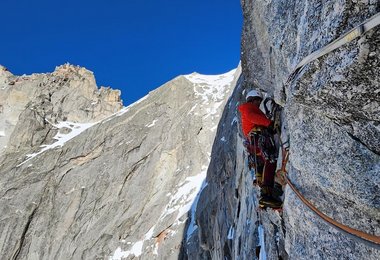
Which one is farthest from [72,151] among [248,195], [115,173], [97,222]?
[248,195]

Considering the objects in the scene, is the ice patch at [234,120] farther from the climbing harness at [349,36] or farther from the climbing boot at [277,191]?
the climbing harness at [349,36]

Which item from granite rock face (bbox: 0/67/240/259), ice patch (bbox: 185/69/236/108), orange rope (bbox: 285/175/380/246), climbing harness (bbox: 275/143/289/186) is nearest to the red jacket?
climbing harness (bbox: 275/143/289/186)

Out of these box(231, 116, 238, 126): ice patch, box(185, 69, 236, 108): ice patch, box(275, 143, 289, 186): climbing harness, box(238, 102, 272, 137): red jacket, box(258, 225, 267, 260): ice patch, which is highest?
box(185, 69, 236, 108): ice patch

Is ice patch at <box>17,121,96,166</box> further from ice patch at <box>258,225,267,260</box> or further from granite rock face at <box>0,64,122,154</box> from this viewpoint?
ice patch at <box>258,225,267,260</box>

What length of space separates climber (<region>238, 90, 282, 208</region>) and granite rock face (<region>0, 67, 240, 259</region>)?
21.9m

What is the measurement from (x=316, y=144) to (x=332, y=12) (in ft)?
5.33

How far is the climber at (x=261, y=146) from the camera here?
701 centimetres

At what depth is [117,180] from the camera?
38.6m

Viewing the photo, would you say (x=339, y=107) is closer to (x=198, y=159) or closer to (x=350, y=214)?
(x=350, y=214)

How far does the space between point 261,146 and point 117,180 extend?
32.8 meters

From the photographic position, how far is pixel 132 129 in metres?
42.3

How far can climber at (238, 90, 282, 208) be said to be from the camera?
23.0 ft

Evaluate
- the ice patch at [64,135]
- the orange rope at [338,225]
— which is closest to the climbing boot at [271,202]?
the orange rope at [338,225]

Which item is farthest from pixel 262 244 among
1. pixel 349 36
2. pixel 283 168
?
pixel 349 36
